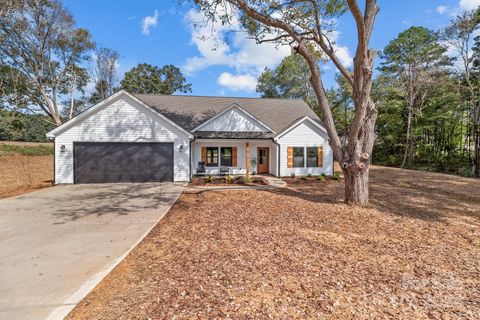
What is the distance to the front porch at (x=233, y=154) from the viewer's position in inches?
574

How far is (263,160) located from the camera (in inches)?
623

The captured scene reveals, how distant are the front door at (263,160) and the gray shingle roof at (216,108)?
5.36 feet

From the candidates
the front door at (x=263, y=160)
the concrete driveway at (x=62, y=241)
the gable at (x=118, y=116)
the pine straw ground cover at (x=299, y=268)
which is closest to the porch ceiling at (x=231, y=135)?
the front door at (x=263, y=160)

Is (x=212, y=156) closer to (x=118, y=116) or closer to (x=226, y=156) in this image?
(x=226, y=156)

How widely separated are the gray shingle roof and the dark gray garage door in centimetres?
325

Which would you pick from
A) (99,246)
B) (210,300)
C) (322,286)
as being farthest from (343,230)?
Result: (99,246)

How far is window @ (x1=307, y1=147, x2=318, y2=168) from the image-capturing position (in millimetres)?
14758

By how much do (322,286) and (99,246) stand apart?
4.23 m

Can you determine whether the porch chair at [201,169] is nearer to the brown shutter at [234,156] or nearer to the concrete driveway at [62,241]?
the brown shutter at [234,156]

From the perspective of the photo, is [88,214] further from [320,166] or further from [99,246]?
[320,166]

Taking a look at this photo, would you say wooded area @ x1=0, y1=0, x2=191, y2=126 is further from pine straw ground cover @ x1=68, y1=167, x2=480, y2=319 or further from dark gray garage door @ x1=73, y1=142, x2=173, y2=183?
pine straw ground cover @ x1=68, y1=167, x2=480, y2=319

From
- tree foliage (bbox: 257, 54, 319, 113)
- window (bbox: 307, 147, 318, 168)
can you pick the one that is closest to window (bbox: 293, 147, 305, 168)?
window (bbox: 307, 147, 318, 168)

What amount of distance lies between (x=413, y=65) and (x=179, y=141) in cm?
2377

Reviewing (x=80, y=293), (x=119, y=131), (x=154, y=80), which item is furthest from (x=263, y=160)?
(x=154, y=80)
